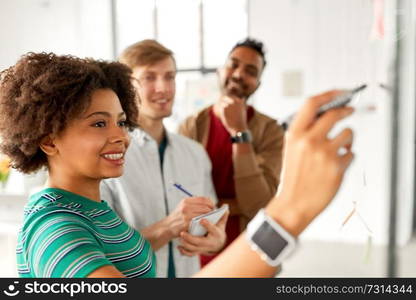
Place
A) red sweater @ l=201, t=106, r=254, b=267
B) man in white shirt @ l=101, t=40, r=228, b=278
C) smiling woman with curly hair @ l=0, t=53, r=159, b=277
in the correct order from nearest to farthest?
smiling woman with curly hair @ l=0, t=53, r=159, b=277
man in white shirt @ l=101, t=40, r=228, b=278
red sweater @ l=201, t=106, r=254, b=267

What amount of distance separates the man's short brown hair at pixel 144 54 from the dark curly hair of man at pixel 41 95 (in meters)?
0.14

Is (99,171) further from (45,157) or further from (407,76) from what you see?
(407,76)

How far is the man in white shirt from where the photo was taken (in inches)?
18.2

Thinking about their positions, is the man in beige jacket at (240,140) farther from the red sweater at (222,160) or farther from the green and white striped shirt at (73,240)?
the green and white striped shirt at (73,240)

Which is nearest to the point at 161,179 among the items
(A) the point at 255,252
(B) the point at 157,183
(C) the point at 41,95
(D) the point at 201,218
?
(B) the point at 157,183

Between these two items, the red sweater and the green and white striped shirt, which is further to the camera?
the red sweater

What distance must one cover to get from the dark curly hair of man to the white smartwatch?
218mm

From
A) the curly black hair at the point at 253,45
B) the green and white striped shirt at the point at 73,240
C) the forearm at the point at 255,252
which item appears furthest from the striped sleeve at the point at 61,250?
the curly black hair at the point at 253,45

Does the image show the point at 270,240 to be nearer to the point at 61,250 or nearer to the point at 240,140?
the point at 61,250

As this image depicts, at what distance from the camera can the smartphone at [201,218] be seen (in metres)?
0.43

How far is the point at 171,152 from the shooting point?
545 mm

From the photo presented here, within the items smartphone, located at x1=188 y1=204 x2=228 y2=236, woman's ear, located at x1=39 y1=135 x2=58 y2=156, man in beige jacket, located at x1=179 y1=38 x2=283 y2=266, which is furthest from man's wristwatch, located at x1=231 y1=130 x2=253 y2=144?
woman's ear, located at x1=39 y1=135 x2=58 y2=156

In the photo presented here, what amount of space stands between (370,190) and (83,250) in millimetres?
329

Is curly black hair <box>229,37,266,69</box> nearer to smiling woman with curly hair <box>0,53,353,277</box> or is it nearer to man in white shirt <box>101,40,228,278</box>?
man in white shirt <box>101,40,228,278</box>
